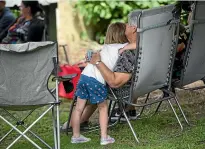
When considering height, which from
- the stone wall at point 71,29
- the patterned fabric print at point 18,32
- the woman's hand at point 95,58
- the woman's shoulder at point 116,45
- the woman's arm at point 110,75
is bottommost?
the stone wall at point 71,29

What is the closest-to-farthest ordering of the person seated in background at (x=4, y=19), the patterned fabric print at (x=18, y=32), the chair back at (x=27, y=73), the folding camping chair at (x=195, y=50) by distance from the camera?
the chair back at (x=27, y=73), the folding camping chair at (x=195, y=50), the patterned fabric print at (x=18, y=32), the person seated in background at (x=4, y=19)

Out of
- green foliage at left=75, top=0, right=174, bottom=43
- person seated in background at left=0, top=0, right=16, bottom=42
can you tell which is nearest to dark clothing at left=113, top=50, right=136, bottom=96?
person seated in background at left=0, top=0, right=16, bottom=42

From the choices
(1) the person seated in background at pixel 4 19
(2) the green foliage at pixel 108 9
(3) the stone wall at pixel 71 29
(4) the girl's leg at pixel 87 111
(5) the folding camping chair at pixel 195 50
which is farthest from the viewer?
(3) the stone wall at pixel 71 29

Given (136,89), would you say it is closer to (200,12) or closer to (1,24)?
(200,12)

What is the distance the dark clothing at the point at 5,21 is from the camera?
8372 millimetres

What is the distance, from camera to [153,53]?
4754 millimetres

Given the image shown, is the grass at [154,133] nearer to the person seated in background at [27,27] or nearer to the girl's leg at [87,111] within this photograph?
the girl's leg at [87,111]

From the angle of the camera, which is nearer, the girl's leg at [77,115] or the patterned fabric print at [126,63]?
the patterned fabric print at [126,63]

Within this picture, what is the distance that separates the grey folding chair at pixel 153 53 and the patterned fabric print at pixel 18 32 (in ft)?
11.6

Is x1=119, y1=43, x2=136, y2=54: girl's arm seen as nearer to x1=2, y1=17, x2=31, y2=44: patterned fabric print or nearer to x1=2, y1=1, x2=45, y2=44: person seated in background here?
x1=2, y1=1, x2=45, y2=44: person seated in background

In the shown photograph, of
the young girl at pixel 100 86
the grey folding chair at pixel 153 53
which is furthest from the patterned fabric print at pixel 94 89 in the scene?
the grey folding chair at pixel 153 53

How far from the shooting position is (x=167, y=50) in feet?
16.1

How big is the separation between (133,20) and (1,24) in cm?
381

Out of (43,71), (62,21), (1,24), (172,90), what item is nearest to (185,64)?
(172,90)
